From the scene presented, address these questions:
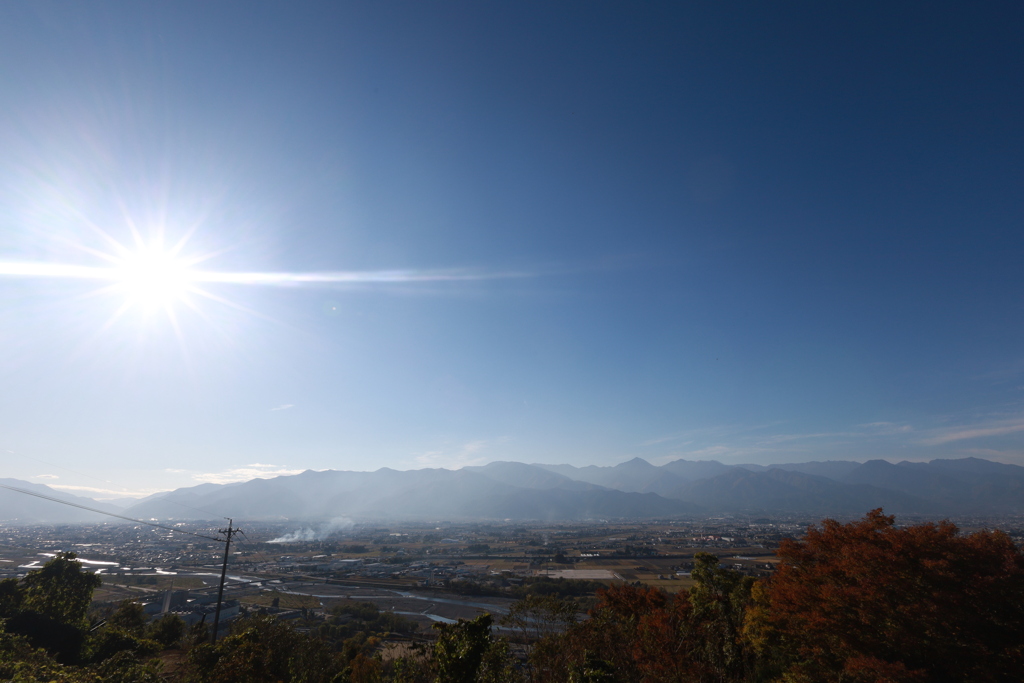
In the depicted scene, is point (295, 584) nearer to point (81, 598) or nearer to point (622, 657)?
point (81, 598)

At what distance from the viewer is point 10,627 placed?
87.4 ft

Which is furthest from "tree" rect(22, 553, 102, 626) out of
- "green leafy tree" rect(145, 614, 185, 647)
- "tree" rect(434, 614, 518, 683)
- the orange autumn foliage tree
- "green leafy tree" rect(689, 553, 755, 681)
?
the orange autumn foliage tree

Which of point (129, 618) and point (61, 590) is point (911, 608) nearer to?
point (61, 590)

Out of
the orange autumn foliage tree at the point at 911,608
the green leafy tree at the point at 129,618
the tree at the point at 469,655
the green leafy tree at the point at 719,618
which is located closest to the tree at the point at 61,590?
the green leafy tree at the point at 129,618

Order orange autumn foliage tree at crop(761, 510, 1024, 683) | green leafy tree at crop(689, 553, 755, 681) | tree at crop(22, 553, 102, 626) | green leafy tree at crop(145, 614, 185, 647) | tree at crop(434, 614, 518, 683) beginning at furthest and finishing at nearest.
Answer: green leafy tree at crop(145, 614, 185, 647)
tree at crop(22, 553, 102, 626)
green leafy tree at crop(689, 553, 755, 681)
orange autumn foliage tree at crop(761, 510, 1024, 683)
tree at crop(434, 614, 518, 683)

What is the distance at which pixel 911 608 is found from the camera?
51.8 ft

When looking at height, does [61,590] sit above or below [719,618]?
above

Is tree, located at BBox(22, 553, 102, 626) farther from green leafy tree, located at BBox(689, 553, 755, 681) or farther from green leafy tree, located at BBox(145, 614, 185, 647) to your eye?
green leafy tree, located at BBox(689, 553, 755, 681)

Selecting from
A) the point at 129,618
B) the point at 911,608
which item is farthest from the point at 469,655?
the point at 129,618

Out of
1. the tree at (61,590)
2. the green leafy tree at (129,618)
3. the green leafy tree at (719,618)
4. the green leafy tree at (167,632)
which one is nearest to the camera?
the green leafy tree at (719,618)

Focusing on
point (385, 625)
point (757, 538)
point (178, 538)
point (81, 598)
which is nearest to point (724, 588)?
point (385, 625)

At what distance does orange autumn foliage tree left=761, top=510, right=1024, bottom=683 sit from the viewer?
48.3 feet

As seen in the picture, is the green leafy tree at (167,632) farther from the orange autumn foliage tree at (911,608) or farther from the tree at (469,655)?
the orange autumn foliage tree at (911,608)

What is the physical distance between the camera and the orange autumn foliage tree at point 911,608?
14.7m
